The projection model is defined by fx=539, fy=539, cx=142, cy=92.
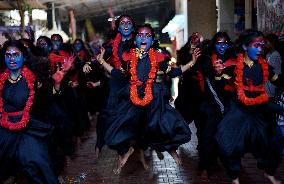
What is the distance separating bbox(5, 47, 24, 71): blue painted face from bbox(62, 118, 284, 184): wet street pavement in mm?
2012

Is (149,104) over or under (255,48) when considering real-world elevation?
under

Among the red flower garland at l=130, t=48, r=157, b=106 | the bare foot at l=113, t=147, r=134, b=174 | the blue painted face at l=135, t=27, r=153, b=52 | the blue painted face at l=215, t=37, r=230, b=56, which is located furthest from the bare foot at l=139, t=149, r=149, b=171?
the blue painted face at l=215, t=37, r=230, b=56

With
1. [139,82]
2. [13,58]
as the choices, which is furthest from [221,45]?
[13,58]

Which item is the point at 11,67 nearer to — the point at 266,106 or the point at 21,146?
the point at 21,146

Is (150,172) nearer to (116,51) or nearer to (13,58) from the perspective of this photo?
(116,51)

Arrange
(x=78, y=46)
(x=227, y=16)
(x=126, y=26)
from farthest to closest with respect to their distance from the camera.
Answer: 1. (x=227, y=16)
2. (x=78, y=46)
3. (x=126, y=26)

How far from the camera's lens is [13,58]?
244 inches

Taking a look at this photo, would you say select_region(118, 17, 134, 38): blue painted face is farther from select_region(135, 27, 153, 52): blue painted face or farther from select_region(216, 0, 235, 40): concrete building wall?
select_region(216, 0, 235, 40): concrete building wall

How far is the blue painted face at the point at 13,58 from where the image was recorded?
20.3ft

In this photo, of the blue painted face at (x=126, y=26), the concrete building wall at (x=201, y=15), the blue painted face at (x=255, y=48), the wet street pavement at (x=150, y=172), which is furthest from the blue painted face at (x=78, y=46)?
the concrete building wall at (x=201, y=15)

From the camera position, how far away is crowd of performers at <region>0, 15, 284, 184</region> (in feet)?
20.0

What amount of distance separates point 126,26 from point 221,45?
1.46 m

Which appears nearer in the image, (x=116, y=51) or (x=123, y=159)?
(x=123, y=159)

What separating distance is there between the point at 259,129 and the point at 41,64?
9.05 ft
